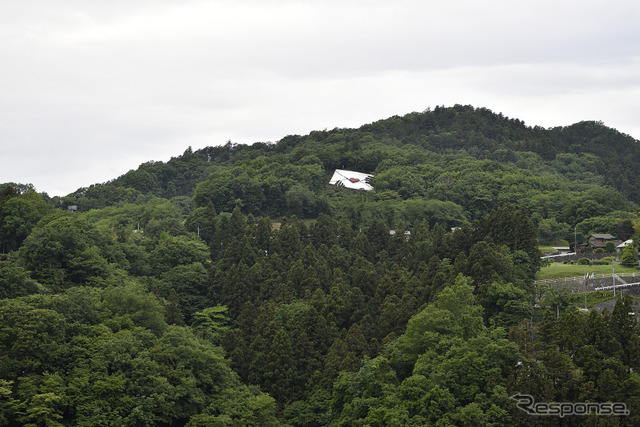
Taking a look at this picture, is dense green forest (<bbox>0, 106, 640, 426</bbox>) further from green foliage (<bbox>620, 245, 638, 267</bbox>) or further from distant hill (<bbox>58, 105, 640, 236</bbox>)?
green foliage (<bbox>620, 245, 638, 267</bbox>)

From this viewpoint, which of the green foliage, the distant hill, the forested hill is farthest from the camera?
the forested hill

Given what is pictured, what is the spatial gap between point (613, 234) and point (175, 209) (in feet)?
170

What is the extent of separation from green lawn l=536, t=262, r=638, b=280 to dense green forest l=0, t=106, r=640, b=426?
1.82m

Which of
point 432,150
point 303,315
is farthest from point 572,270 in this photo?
point 432,150

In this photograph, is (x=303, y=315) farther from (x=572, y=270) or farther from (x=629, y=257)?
(x=629, y=257)

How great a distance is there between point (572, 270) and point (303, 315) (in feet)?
64.5

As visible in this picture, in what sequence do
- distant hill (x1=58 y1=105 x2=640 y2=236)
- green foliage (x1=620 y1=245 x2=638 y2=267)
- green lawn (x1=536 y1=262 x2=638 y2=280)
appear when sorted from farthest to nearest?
distant hill (x1=58 y1=105 x2=640 y2=236)
green foliage (x1=620 y1=245 x2=638 y2=267)
green lawn (x1=536 y1=262 x2=638 y2=280)

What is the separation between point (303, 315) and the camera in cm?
5341

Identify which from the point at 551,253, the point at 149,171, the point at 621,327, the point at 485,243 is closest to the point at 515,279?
the point at 485,243

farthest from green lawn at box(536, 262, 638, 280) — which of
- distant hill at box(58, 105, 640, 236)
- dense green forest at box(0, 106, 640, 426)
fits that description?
distant hill at box(58, 105, 640, 236)

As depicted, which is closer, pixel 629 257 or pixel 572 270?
pixel 572 270

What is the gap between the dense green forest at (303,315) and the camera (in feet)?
125

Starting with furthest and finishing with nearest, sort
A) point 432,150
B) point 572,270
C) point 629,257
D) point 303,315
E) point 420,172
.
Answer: point 432,150 → point 420,172 → point 629,257 → point 572,270 → point 303,315

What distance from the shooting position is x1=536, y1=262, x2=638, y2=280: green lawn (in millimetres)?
57531
